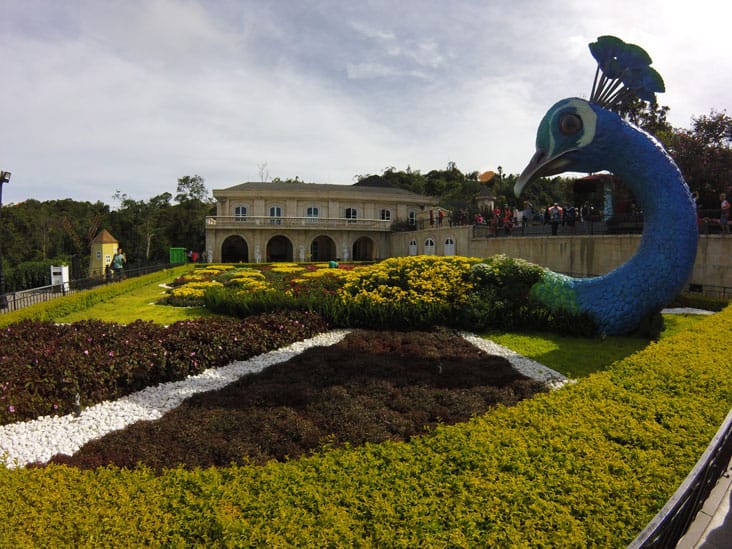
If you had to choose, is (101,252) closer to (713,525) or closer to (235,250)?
(235,250)

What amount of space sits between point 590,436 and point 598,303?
6291 mm

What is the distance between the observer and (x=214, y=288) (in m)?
12.6

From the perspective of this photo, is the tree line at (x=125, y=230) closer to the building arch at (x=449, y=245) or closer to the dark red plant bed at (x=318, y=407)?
the building arch at (x=449, y=245)

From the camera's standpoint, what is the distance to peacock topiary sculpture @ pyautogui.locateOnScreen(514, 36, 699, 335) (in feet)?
27.5

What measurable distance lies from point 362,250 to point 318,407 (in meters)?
39.6

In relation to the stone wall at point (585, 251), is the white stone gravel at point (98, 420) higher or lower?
lower

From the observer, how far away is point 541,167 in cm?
902

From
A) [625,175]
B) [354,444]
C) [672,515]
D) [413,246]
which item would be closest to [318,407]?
[354,444]

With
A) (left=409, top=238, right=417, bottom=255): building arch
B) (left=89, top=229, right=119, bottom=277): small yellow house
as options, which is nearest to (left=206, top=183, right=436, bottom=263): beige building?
(left=409, top=238, right=417, bottom=255): building arch

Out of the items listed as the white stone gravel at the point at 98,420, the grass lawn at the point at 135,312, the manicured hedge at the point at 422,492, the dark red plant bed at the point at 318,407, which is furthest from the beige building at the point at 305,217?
the manicured hedge at the point at 422,492

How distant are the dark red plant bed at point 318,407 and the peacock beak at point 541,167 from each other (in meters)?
3.83

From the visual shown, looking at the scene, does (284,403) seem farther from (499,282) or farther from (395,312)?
(499,282)

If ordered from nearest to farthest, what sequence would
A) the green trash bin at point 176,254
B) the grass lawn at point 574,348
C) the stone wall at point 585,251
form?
the grass lawn at point 574,348
the stone wall at point 585,251
the green trash bin at point 176,254

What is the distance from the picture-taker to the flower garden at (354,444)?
8.24ft
